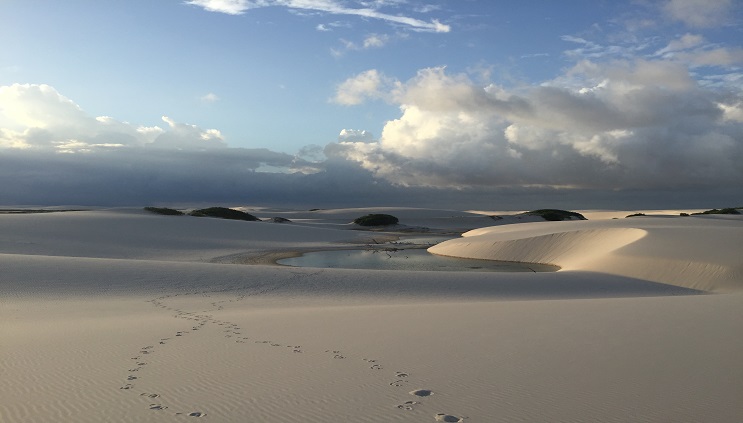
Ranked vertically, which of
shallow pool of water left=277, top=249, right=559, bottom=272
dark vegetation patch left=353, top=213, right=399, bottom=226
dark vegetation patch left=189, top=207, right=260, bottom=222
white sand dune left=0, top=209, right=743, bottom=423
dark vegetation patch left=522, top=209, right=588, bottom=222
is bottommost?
shallow pool of water left=277, top=249, right=559, bottom=272

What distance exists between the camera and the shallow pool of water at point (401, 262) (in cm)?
1905

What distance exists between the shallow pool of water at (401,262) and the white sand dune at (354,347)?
4.40 meters

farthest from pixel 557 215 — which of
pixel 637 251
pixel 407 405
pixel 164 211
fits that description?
pixel 407 405

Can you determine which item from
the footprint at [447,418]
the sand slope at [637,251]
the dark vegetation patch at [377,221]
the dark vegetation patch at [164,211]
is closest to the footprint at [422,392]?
the footprint at [447,418]

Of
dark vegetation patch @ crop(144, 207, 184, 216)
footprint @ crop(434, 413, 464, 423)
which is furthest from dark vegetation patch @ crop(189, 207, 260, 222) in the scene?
footprint @ crop(434, 413, 464, 423)

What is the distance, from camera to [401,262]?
2059 cm

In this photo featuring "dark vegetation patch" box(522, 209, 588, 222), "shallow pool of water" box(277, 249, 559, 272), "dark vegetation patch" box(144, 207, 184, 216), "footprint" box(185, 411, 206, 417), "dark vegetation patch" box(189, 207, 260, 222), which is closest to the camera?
"footprint" box(185, 411, 206, 417)

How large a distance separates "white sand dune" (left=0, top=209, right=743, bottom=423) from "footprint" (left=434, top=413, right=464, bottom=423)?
0.6 inches

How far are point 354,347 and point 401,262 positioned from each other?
1445 centimetres

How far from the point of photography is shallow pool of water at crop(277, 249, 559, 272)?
19.0m

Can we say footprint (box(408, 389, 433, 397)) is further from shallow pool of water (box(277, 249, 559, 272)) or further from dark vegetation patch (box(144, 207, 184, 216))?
dark vegetation patch (box(144, 207, 184, 216))

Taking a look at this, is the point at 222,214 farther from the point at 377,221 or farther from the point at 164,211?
the point at 377,221

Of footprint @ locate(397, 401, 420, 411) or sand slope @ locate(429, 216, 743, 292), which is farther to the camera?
sand slope @ locate(429, 216, 743, 292)

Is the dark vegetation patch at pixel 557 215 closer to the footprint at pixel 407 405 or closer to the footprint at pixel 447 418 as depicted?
the footprint at pixel 407 405
